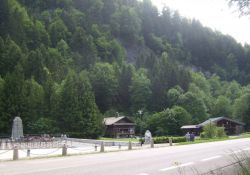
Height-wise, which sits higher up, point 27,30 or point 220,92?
point 27,30

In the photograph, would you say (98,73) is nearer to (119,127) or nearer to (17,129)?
(119,127)

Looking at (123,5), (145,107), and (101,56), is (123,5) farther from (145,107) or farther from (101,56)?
(145,107)

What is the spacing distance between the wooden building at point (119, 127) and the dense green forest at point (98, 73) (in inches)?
190

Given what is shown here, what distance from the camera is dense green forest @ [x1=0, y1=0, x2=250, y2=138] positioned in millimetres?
80500

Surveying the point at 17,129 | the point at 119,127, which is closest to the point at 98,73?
the point at 119,127

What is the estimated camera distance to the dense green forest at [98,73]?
80.5 m

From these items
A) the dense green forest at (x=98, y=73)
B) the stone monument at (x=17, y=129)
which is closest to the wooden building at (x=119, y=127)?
the dense green forest at (x=98, y=73)

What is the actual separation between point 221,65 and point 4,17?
370ft

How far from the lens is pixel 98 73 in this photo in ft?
374

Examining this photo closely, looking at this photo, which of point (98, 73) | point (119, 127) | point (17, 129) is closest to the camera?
point (17, 129)

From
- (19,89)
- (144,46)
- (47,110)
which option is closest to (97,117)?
(47,110)

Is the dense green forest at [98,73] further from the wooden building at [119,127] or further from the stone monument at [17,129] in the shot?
the stone monument at [17,129]

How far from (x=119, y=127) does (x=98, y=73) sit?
30925 millimetres

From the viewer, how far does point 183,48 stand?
196 m
